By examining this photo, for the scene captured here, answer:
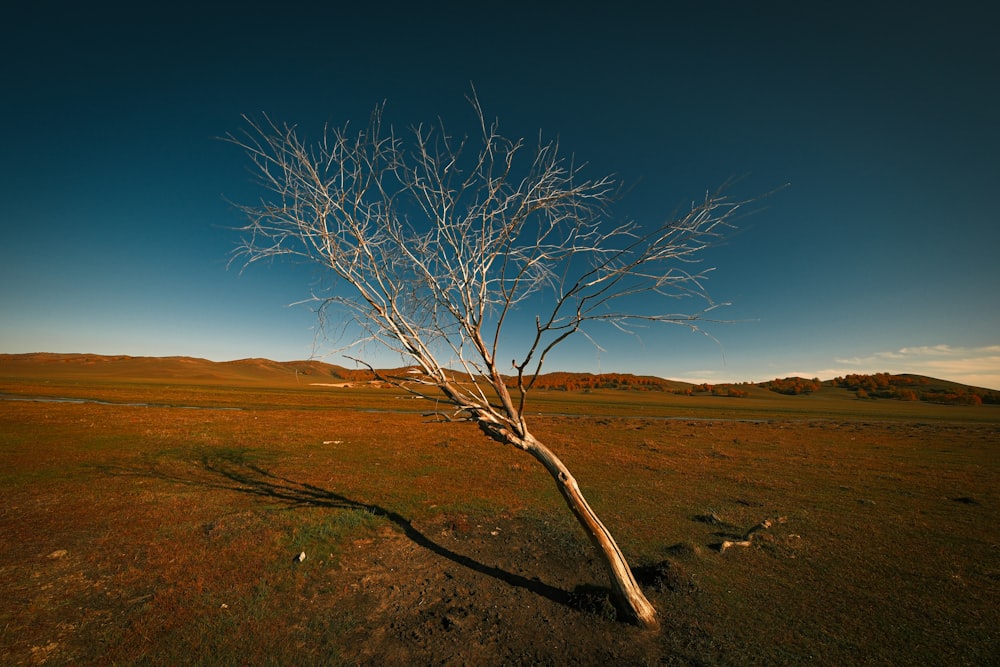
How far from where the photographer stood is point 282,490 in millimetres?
12117

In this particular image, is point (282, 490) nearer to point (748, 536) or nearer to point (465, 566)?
point (465, 566)

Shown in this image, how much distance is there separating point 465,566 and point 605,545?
3.32m

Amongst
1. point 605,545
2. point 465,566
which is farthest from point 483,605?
point 605,545

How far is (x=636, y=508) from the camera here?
11.1 meters

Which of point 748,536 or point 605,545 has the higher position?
point 605,545

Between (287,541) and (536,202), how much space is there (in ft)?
27.6

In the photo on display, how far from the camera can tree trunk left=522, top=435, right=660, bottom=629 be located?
202 inches

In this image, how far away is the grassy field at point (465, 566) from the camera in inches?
196

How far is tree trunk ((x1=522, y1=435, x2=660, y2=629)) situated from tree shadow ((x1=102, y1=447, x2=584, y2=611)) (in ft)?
2.39

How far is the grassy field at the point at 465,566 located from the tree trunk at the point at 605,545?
11.3 inches

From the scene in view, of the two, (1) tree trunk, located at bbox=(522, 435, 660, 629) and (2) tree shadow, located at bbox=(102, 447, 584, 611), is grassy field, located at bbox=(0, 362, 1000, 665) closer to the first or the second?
(2) tree shadow, located at bbox=(102, 447, 584, 611)

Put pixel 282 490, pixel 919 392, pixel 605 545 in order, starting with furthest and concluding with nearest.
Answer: pixel 919 392 → pixel 282 490 → pixel 605 545

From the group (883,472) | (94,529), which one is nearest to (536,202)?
(94,529)

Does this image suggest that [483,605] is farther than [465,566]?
No
